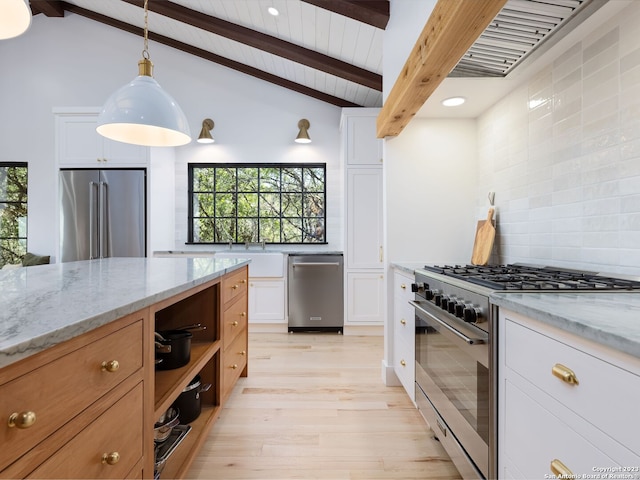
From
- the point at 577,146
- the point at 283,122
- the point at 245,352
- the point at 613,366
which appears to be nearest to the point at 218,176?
the point at 283,122

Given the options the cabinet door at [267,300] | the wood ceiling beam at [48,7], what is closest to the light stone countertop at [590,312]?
the cabinet door at [267,300]

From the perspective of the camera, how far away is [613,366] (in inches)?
27.3

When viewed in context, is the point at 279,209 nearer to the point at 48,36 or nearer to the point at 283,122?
the point at 283,122

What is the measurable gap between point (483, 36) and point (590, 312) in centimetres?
122

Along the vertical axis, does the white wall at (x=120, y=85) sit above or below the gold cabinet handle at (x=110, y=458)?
above

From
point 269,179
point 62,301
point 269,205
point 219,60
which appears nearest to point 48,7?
point 219,60

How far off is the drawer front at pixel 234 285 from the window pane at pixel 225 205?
88.3 inches

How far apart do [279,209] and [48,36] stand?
3.94 m

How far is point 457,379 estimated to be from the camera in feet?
4.77

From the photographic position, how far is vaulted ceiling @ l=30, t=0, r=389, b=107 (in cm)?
308

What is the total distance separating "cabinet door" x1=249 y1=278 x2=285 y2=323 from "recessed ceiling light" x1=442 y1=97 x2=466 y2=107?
2573mm

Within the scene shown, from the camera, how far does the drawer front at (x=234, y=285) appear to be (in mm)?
2125

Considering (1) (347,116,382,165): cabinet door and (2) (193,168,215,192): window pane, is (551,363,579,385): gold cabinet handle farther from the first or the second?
(2) (193,168,215,192): window pane

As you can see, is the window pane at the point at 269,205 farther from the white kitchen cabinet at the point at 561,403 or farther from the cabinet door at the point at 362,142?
the white kitchen cabinet at the point at 561,403
